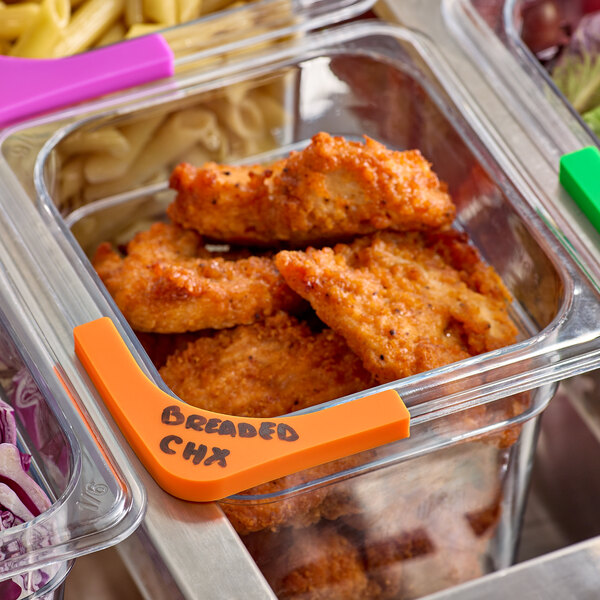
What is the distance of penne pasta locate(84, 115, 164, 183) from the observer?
187 cm

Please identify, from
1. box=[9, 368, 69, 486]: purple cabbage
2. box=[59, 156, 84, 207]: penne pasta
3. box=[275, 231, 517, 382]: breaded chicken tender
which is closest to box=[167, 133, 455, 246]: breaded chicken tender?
box=[275, 231, 517, 382]: breaded chicken tender

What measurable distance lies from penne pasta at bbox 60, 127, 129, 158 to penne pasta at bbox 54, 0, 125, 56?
0.21m

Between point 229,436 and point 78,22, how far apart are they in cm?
109

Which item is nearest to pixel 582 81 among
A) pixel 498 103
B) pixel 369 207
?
pixel 498 103

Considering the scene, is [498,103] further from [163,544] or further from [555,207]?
[163,544]

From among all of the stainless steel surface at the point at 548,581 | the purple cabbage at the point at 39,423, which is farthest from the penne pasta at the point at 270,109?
the stainless steel surface at the point at 548,581

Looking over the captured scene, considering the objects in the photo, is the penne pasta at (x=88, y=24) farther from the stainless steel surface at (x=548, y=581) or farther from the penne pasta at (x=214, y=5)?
the stainless steel surface at (x=548, y=581)

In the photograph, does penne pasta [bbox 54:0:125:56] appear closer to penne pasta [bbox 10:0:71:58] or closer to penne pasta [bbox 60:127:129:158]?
penne pasta [bbox 10:0:71:58]

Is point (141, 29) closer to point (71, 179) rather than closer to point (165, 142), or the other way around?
point (165, 142)

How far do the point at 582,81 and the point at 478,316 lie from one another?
937 millimetres

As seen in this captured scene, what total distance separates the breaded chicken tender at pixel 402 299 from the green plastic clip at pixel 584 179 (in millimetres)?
192

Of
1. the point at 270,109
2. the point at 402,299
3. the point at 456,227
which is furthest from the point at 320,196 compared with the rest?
the point at 270,109

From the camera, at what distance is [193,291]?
150cm

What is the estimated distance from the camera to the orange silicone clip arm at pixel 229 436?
123 cm
